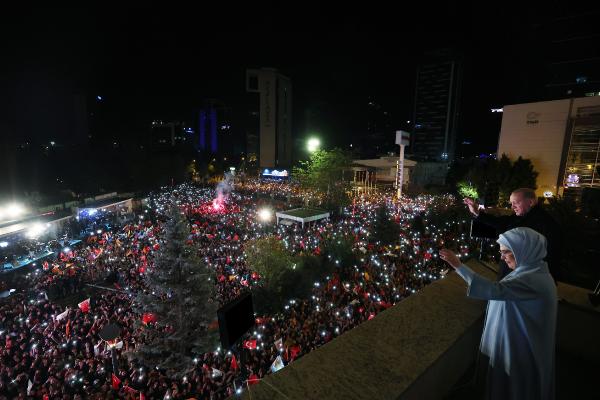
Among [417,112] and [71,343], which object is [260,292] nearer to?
[71,343]

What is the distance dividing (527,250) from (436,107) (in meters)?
129

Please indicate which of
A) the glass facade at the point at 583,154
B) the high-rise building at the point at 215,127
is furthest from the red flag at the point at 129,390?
the high-rise building at the point at 215,127

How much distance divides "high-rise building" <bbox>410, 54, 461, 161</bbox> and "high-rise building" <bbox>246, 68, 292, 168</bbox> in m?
58.2

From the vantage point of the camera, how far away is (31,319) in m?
10.1

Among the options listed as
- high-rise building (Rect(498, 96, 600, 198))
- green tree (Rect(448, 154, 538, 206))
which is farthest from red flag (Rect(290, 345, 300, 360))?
high-rise building (Rect(498, 96, 600, 198))

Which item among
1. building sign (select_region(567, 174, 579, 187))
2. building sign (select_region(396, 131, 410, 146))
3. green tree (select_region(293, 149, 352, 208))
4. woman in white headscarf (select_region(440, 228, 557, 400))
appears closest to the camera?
woman in white headscarf (select_region(440, 228, 557, 400))

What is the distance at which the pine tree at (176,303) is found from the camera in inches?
340

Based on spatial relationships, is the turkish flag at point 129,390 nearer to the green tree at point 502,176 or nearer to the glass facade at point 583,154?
the green tree at point 502,176

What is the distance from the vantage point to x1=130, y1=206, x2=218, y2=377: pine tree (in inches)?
340

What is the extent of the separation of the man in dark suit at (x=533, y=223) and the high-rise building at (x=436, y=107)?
115 meters

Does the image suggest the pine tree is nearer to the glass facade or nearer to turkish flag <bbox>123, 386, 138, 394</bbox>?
turkish flag <bbox>123, 386, 138, 394</bbox>

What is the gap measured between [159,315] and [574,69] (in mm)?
53087

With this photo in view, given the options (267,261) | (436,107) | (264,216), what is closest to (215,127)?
(436,107)

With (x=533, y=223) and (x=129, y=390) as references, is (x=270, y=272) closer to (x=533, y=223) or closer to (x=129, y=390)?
(x=129, y=390)
